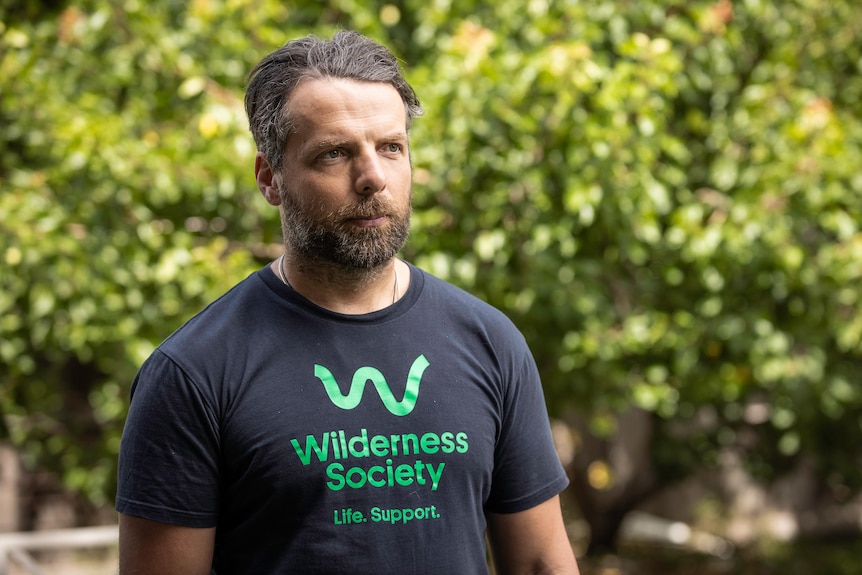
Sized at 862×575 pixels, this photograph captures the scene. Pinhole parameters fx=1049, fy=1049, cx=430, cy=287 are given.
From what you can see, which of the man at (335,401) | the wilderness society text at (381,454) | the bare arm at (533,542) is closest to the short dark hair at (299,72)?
the man at (335,401)

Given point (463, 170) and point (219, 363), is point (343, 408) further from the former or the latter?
point (463, 170)

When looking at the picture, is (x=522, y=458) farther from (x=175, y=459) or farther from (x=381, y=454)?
(x=175, y=459)

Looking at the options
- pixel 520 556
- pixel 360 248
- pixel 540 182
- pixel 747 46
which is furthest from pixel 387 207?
pixel 747 46

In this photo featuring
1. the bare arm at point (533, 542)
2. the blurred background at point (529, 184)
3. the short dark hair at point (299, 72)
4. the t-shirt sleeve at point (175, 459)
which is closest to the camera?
the t-shirt sleeve at point (175, 459)

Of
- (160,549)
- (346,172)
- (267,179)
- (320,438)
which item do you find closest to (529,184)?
(267,179)

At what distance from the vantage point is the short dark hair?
1718mm

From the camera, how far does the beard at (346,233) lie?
169 cm

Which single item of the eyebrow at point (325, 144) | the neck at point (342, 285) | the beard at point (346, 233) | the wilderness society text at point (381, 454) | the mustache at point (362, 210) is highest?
the eyebrow at point (325, 144)

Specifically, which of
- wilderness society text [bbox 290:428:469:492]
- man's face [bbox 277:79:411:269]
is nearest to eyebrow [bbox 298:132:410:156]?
man's face [bbox 277:79:411:269]

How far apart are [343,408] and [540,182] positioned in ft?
7.98

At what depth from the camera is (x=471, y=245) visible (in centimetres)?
416

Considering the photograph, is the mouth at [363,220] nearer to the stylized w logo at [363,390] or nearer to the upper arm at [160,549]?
the stylized w logo at [363,390]

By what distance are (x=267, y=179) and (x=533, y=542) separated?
0.79 meters

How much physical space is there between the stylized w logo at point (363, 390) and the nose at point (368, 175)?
29 centimetres
